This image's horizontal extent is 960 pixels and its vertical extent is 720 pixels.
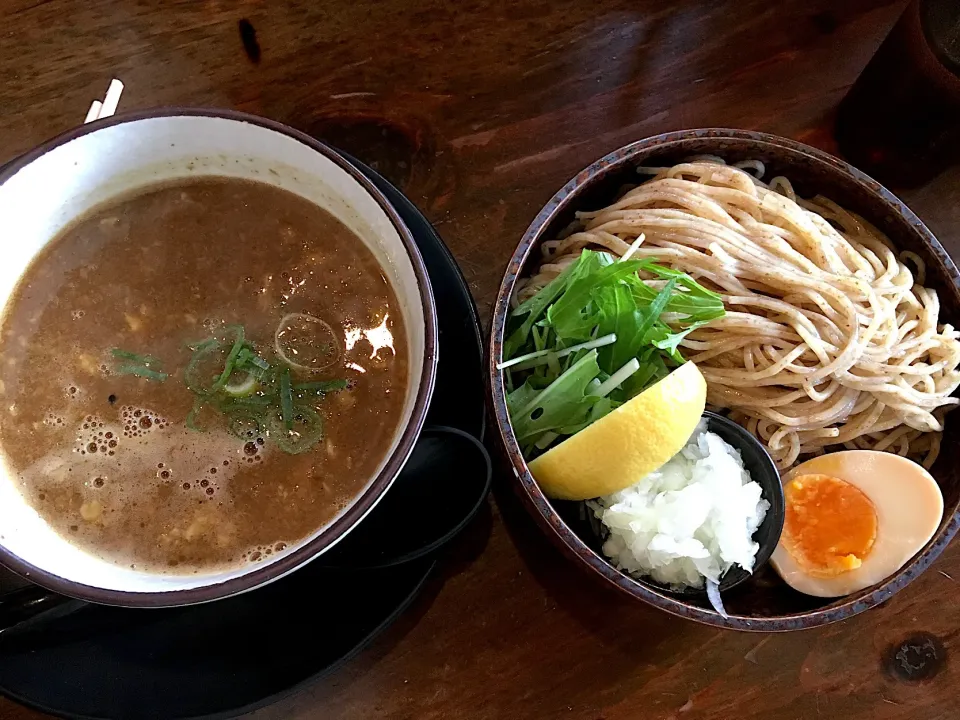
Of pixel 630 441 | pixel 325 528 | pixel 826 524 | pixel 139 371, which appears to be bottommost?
pixel 826 524

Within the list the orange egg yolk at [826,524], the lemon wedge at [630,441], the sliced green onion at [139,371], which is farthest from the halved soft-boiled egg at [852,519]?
the sliced green onion at [139,371]

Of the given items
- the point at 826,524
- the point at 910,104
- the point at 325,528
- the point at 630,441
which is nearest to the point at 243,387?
the point at 325,528

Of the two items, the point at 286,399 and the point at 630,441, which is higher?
the point at 286,399

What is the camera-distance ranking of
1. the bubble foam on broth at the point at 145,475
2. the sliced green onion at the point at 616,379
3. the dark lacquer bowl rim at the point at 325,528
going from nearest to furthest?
the dark lacquer bowl rim at the point at 325,528 → the bubble foam on broth at the point at 145,475 → the sliced green onion at the point at 616,379

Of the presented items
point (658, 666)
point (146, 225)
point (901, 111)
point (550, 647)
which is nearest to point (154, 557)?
point (146, 225)

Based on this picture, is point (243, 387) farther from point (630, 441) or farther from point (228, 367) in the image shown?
point (630, 441)

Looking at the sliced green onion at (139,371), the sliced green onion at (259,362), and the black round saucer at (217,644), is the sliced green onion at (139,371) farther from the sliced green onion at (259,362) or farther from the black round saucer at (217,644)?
the black round saucer at (217,644)

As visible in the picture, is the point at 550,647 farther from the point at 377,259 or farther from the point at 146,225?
the point at 146,225
